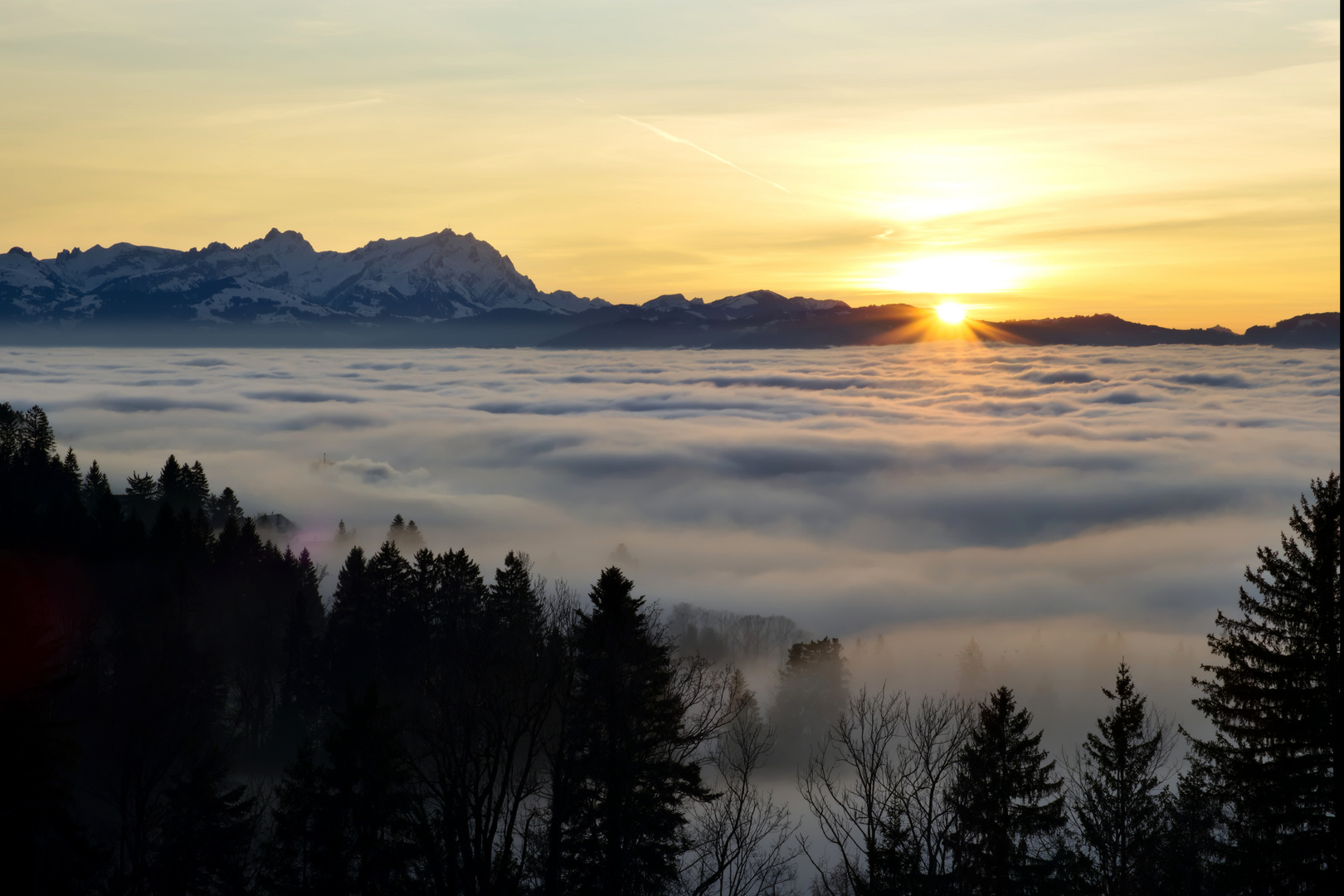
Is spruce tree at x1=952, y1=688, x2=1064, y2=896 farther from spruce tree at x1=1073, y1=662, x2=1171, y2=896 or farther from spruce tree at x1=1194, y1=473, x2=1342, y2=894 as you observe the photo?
spruce tree at x1=1194, y1=473, x2=1342, y2=894

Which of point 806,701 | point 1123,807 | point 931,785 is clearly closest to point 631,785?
point 931,785

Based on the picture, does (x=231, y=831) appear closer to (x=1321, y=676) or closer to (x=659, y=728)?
(x=659, y=728)

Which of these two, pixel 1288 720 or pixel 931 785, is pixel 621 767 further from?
pixel 1288 720

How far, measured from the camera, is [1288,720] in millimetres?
20875

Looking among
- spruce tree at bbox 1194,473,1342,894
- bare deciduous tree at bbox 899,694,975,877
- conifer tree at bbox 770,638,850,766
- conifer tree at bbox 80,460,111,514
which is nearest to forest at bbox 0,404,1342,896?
spruce tree at bbox 1194,473,1342,894

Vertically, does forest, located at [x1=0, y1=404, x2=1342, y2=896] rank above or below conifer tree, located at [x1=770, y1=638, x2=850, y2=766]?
above

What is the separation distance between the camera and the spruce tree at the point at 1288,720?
20.2 m

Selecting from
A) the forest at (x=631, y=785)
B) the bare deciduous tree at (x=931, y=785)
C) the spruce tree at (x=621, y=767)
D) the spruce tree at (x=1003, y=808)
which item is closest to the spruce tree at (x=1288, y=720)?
the forest at (x=631, y=785)

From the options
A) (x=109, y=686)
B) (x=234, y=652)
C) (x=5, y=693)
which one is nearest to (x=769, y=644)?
(x=234, y=652)

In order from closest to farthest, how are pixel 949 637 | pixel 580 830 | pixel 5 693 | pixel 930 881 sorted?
pixel 930 881 → pixel 580 830 → pixel 5 693 → pixel 949 637

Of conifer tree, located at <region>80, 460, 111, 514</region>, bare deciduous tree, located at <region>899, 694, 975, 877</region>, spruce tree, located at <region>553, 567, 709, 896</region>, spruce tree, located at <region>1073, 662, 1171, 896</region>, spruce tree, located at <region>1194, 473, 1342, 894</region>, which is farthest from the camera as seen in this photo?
conifer tree, located at <region>80, 460, 111, 514</region>

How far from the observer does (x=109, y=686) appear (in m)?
45.8

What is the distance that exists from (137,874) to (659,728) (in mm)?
11041

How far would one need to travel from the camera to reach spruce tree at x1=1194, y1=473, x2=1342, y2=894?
20188 mm
